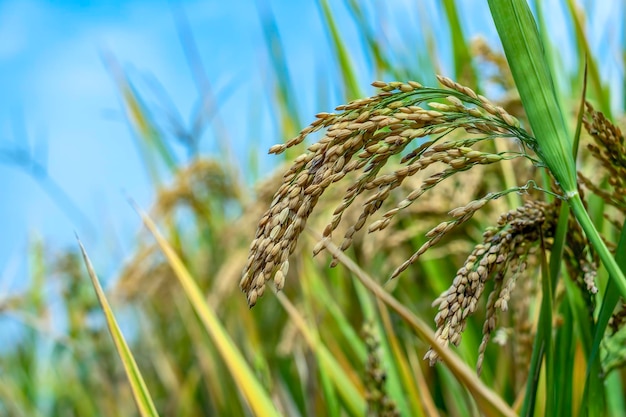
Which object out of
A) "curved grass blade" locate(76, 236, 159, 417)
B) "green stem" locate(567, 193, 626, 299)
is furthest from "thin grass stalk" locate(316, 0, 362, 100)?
"green stem" locate(567, 193, 626, 299)

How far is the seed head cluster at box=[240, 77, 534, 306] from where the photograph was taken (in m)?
0.76

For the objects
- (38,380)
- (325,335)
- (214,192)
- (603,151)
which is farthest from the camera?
(38,380)

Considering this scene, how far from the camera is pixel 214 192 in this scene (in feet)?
10.6

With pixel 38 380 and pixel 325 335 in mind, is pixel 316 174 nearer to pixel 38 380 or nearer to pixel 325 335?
pixel 325 335

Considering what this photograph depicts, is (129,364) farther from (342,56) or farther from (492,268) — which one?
(342,56)

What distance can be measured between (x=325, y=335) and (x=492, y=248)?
4.51 ft

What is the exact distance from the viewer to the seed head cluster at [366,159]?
755 millimetres

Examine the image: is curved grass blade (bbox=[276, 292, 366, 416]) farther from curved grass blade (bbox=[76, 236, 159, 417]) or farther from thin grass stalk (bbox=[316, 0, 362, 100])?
thin grass stalk (bbox=[316, 0, 362, 100])

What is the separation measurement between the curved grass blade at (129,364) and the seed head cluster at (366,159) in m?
0.33

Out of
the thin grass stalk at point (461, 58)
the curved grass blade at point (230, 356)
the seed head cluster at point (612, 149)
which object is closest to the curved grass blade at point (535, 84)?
the seed head cluster at point (612, 149)

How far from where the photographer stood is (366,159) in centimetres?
80

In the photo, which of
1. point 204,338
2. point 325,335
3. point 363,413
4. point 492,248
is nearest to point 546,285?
point 492,248

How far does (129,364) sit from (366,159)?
0.48 m

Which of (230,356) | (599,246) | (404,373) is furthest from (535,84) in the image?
(404,373)
